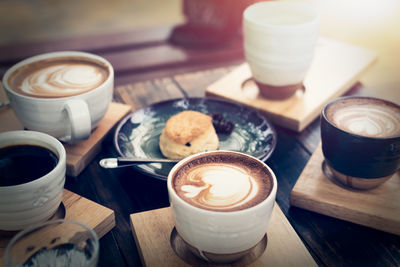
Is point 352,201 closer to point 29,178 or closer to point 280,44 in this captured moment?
point 280,44

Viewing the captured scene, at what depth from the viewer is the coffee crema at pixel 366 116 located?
31.0 inches

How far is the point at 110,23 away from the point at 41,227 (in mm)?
3112

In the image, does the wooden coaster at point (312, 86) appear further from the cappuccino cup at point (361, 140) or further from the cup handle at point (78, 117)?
the cup handle at point (78, 117)

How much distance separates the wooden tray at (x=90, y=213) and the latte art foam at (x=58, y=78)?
0.26 metres

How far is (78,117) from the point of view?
86cm

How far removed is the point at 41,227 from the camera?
60 centimetres

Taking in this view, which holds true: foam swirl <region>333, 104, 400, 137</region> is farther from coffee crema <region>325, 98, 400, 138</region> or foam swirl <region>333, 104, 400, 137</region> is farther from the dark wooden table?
the dark wooden table

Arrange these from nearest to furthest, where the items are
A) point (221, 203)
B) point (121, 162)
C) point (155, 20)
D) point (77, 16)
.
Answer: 1. point (221, 203)
2. point (121, 162)
3. point (155, 20)
4. point (77, 16)

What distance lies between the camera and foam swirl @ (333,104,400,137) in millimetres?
786

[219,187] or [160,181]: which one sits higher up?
[219,187]

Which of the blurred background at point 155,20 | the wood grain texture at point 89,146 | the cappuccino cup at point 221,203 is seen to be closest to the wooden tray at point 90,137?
the wood grain texture at point 89,146

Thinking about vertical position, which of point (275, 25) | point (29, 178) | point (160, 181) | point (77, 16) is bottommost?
point (77, 16)

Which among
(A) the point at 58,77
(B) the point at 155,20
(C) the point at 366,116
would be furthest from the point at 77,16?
(C) the point at 366,116

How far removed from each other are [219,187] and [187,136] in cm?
28
